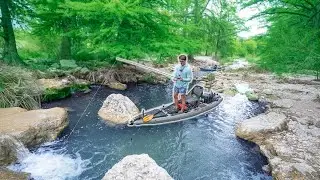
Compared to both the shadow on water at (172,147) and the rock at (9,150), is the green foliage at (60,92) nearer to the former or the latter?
the shadow on water at (172,147)

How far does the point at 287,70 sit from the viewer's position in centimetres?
961

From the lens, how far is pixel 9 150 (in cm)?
647

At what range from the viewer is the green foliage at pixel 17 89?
927cm

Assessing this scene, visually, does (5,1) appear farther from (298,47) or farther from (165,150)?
(298,47)

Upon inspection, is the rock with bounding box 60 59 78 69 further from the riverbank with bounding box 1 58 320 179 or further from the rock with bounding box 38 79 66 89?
the rock with bounding box 38 79 66 89

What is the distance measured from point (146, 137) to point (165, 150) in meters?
0.98

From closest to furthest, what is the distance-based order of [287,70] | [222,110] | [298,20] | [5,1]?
[287,70] < [298,20] < [222,110] < [5,1]

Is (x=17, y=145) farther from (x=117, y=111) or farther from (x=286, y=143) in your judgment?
(x=286, y=143)

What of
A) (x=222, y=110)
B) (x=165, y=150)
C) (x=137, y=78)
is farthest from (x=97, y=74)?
(x=165, y=150)

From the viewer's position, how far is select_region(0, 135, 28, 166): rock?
6312 mm

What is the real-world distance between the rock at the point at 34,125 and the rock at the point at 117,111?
4.94ft

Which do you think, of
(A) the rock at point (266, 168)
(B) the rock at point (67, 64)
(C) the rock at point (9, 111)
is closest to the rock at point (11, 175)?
(C) the rock at point (9, 111)

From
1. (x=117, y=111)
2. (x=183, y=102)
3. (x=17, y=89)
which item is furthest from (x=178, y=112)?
(x=17, y=89)

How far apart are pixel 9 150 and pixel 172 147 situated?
410 cm
